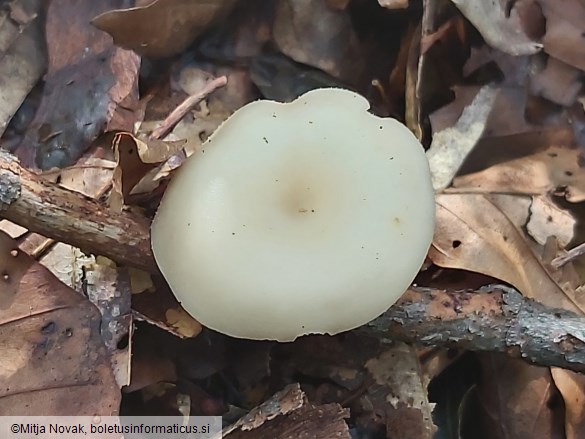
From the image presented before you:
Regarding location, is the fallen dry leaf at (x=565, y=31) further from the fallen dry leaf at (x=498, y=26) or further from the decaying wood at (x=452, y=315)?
the decaying wood at (x=452, y=315)

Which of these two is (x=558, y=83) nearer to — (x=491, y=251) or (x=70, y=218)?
(x=491, y=251)

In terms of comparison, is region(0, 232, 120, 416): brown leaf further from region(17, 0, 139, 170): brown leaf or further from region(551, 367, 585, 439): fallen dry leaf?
region(551, 367, 585, 439): fallen dry leaf

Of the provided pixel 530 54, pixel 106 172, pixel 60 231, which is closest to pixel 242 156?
pixel 60 231

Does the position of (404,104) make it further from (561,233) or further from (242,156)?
(242,156)

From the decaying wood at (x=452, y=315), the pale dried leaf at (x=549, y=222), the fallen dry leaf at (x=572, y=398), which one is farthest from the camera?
the pale dried leaf at (x=549, y=222)

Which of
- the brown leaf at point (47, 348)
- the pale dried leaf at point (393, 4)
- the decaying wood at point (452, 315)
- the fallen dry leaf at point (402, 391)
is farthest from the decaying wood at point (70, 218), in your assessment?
the pale dried leaf at point (393, 4)

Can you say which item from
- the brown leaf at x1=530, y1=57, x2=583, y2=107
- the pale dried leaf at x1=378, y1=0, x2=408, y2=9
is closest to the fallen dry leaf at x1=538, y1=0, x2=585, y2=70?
the brown leaf at x1=530, y1=57, x2=583, y2=107
